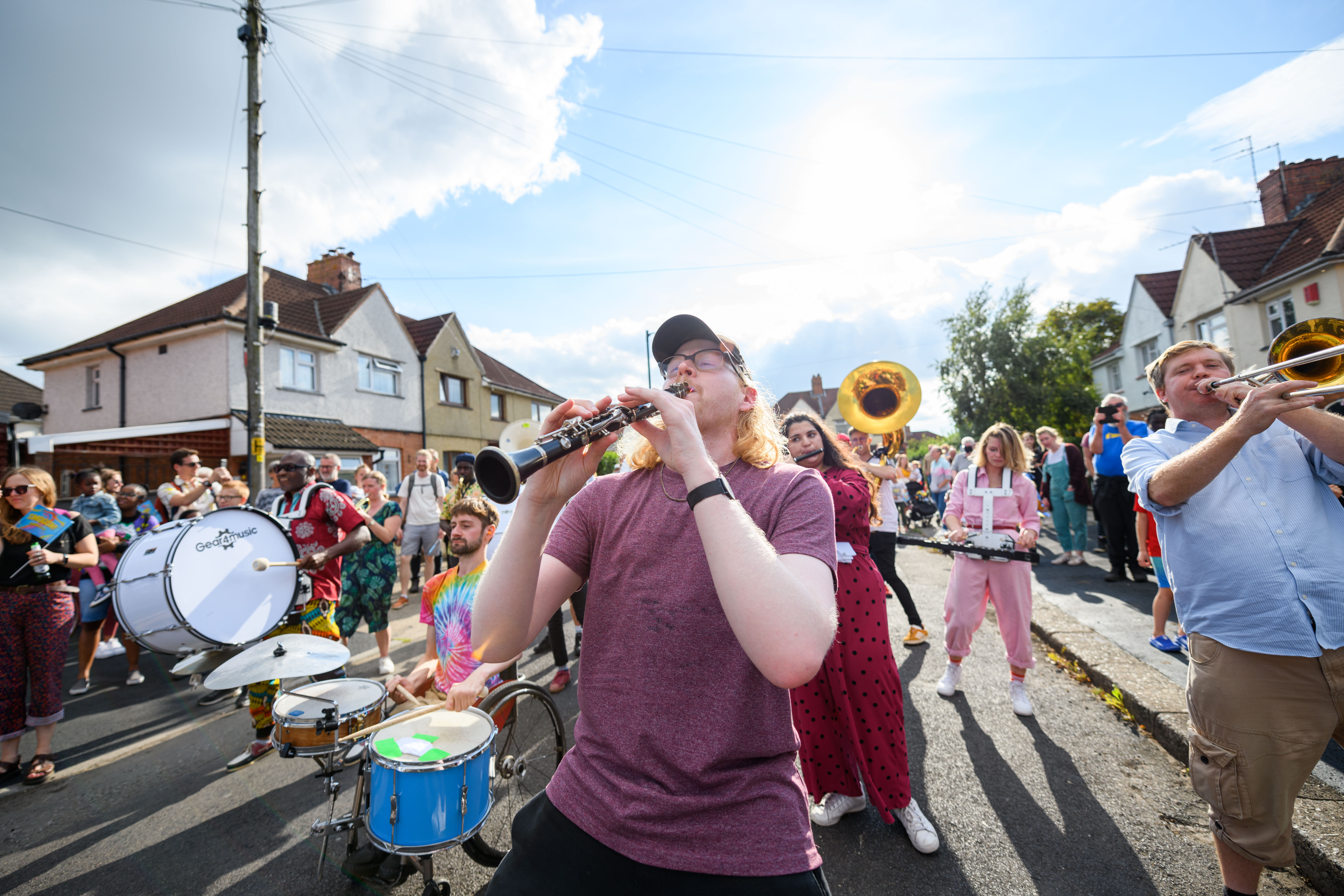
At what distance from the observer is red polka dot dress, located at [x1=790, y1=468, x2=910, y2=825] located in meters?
2.83

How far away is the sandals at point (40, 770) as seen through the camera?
12.3 ft

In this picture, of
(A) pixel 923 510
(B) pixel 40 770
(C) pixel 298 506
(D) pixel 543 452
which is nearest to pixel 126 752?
(B) pixel 40 770

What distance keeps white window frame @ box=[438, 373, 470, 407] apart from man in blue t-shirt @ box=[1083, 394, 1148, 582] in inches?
807

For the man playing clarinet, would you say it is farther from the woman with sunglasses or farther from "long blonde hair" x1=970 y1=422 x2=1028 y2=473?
the woman with sunglasses

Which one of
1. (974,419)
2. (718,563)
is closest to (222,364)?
(718,563)

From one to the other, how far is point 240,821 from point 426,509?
201 inches

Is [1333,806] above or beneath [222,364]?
beneath

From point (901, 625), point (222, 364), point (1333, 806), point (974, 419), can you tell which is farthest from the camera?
point (974, 419)

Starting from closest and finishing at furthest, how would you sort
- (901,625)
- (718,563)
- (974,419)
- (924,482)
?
(718,563), (901,625), (924,482), (974,419)

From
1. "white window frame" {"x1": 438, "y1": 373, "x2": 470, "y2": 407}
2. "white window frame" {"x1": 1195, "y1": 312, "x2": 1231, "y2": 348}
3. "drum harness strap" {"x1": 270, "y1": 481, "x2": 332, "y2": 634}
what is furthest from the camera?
"white window frame" {"x1": 438, "y1": 373, "x2": 470, "y2": 407}

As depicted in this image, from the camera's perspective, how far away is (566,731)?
3830 mm

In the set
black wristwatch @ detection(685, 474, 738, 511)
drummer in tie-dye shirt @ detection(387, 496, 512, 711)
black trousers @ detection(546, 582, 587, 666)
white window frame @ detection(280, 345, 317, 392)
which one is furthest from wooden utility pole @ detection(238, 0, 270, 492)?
black wristwatch @ detection(685, 474, 738, 511)

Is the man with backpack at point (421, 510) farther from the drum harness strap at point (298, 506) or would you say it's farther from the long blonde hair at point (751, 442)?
the long blonde hair at point (751, 442)

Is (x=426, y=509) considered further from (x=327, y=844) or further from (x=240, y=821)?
(x=327, y=844)
